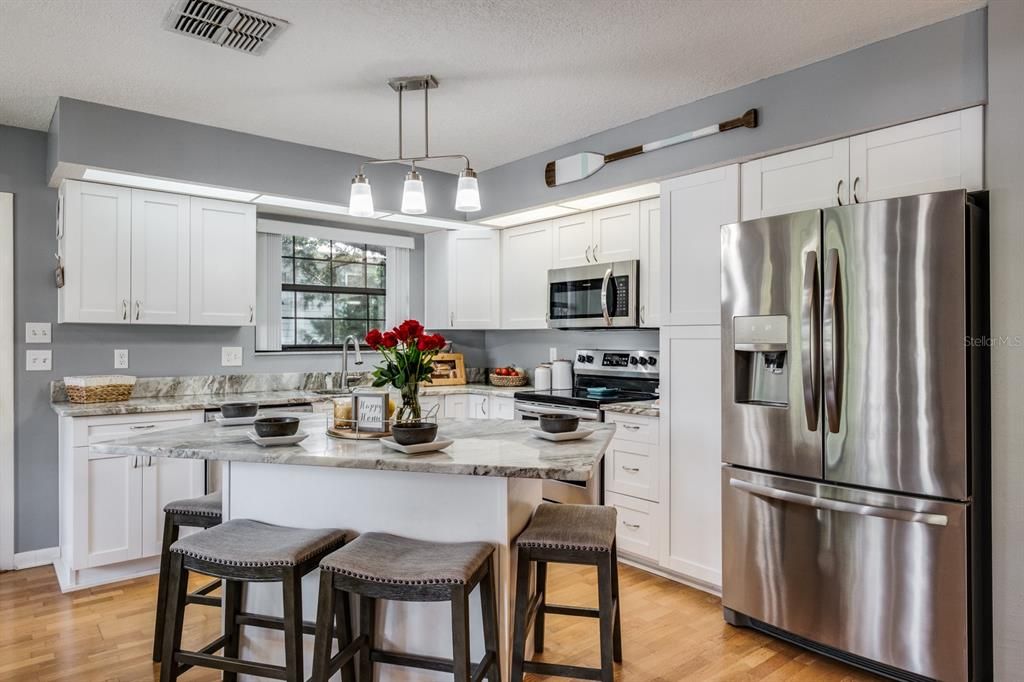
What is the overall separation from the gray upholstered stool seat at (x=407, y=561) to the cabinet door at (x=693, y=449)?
165 cm

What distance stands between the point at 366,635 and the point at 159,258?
8.84 ft

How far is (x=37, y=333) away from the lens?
3.61 m

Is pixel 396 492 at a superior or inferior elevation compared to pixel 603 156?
inferior

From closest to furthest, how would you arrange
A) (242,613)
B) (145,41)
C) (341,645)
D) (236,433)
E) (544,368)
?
(341,645) → (242,613) → (236,433) → (145,41) → (544,368)

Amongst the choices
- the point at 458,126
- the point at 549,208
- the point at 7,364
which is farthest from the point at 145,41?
the point at 549,208

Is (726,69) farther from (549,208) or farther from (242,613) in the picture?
(242,613)

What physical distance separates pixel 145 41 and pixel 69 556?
252 cm

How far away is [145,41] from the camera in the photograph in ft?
8.52

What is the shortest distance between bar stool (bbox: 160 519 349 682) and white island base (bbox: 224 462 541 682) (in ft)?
0.30

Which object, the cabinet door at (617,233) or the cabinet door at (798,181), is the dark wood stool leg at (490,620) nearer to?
the cabinet door at (798,181)

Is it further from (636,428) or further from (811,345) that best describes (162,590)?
(811,345)

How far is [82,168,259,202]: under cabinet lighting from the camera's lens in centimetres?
337

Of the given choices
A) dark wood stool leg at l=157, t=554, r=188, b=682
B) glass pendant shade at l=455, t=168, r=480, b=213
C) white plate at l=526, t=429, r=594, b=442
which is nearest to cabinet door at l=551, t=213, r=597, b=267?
glass pendant shade at l=455, t=168, r=480, b=213

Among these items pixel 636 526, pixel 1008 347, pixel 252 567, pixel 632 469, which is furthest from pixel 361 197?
pixel 1008 347
